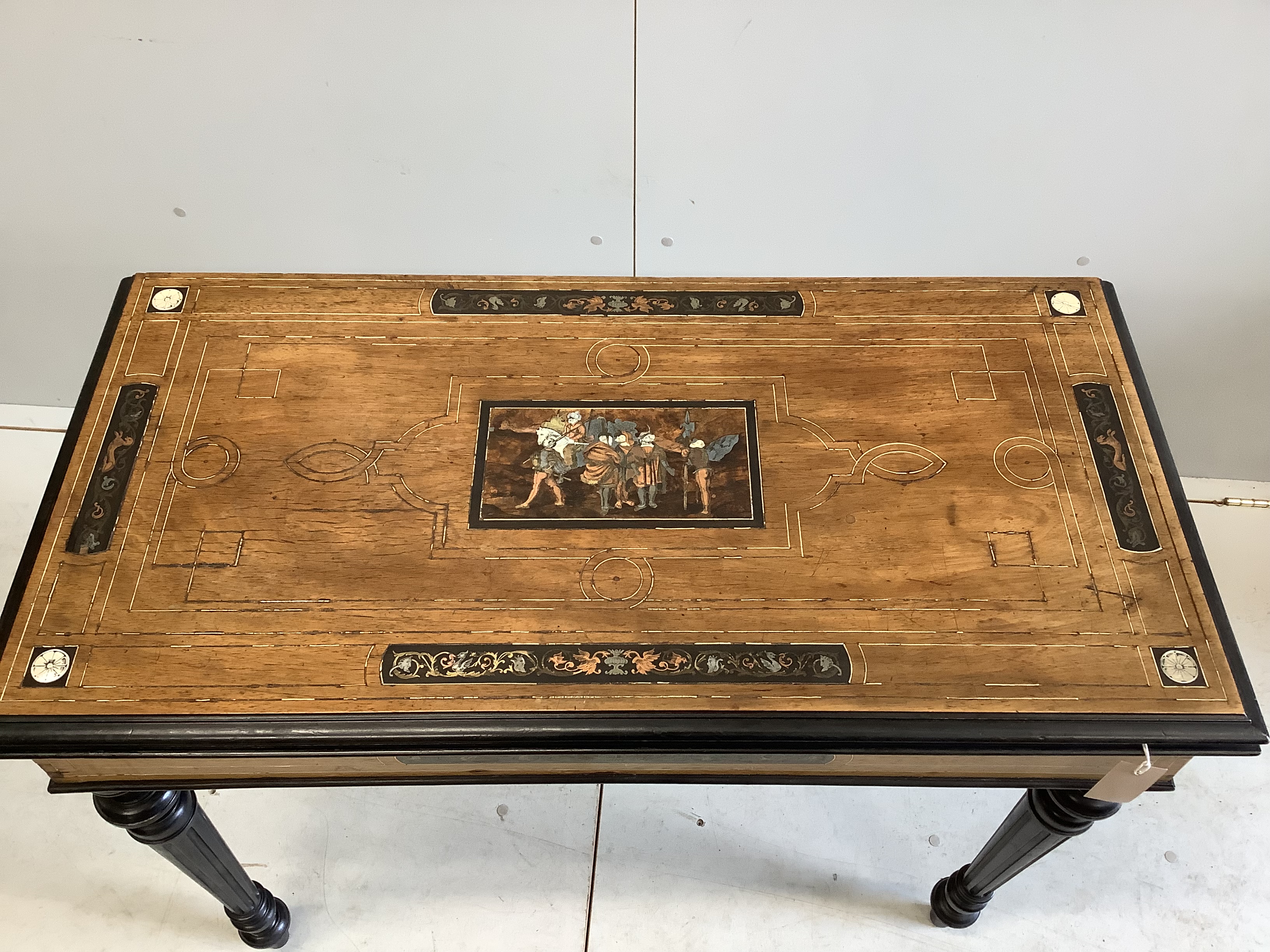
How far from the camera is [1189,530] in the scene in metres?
1.57

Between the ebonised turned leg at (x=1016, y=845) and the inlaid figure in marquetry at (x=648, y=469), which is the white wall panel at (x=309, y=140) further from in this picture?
the ebonised turned leg at (x=1016, y=845)

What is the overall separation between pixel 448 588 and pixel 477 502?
0.58ft

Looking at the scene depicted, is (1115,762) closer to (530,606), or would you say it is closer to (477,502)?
(530,606)

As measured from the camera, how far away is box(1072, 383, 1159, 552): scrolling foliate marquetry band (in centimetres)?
157

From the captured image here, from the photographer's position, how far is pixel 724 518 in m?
1.61

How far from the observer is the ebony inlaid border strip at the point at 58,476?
1479 mm

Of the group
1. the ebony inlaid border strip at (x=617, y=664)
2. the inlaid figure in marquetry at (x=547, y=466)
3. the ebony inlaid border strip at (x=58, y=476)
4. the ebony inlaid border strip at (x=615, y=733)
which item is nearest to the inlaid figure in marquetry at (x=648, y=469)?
the inlaid figure in marquetry at (x=547, y=466)

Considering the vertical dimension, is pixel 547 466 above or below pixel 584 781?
above

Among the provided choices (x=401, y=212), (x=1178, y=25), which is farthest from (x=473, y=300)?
(x=1178, y=25)

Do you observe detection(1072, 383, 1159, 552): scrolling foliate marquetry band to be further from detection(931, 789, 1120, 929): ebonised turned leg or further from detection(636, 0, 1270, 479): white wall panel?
detection(636, 0, 1270, 479): white wall panel

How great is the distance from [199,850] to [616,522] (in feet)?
3.24

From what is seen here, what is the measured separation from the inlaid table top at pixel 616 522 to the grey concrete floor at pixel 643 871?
37.6 inches

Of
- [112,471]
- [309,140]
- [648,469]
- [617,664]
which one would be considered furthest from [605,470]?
[309,140]

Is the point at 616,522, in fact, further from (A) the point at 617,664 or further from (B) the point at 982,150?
(B) the point at 982,150
